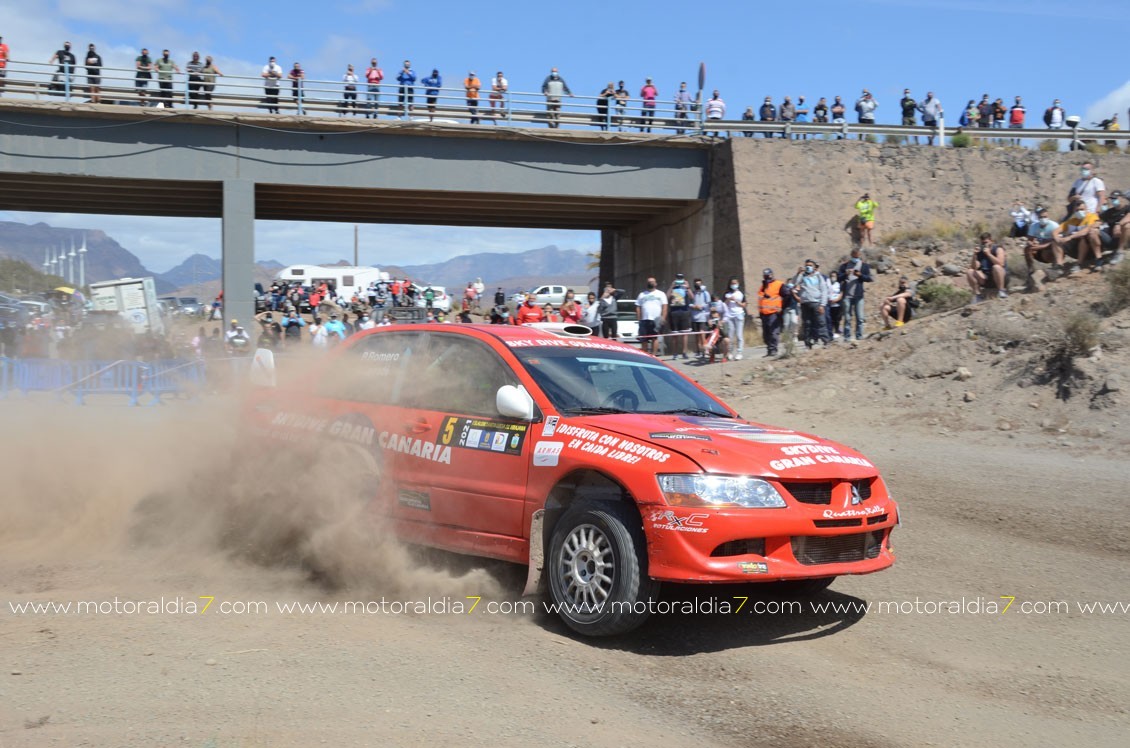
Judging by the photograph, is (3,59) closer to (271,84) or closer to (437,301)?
(271,84)

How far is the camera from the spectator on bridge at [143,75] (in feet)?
86.9

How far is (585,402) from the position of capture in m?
6.26

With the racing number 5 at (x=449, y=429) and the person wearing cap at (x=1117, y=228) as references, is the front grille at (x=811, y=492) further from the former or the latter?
the person wearing cap at (x=1117, y=228)

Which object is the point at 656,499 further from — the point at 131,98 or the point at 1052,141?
the point at 1052,141

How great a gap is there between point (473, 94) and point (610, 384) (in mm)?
23902

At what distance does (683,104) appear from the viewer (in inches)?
1168

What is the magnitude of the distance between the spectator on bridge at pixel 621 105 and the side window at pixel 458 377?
22633mm

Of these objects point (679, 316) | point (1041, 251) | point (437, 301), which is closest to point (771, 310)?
point (679, 316)

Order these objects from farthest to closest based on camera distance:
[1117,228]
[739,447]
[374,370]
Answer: [1117,228]
[374,370]
[739,447]

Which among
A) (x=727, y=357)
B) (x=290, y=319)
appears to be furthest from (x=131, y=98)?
(x=727, y=357)

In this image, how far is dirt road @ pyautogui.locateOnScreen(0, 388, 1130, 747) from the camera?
428cm

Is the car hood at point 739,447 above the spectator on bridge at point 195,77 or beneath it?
beneath

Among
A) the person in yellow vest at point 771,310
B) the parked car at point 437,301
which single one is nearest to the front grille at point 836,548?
the person in yellow vest at point 771,310

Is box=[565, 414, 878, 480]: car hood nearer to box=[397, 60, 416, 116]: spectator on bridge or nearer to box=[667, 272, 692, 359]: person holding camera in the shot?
box=[667, 272, 692, 359]: person holding camera
